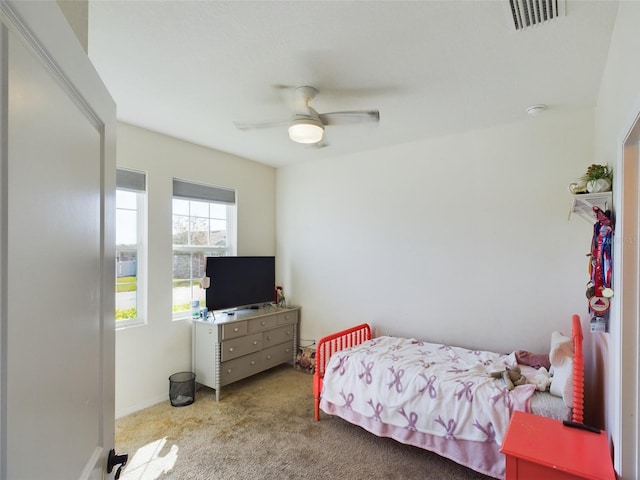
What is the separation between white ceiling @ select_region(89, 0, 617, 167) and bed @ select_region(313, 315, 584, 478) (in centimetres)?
163

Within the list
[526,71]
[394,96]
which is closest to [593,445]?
[526,71]

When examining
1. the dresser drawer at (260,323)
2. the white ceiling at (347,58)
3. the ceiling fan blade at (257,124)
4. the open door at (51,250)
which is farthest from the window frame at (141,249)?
the open door at (51,250)

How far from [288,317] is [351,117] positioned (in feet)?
8.81

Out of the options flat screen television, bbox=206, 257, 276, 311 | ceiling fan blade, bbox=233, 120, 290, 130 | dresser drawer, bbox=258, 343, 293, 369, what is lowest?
dresser drawer, bbox=258, 343, 293, 369

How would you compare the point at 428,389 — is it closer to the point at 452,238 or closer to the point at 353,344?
the point at 353,344

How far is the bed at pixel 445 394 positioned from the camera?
85.0 inches

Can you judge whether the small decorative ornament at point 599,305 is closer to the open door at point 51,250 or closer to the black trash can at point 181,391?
the open door at point 51,250

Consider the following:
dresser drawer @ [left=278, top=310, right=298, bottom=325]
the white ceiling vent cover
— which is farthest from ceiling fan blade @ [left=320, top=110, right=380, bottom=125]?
dresser drawer @ [left=278, top=310, right=298, bottom=325]

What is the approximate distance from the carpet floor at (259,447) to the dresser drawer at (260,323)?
69cm

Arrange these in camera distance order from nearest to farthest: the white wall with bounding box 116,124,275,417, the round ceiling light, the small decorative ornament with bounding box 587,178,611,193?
the small decorative ornament with bounding box 587,178,611,193 → the round ceiling light → the white wall with bounding box 116,124,275,417

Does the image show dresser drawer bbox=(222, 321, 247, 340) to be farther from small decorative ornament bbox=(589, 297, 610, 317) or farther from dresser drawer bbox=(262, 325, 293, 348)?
small decorative ornament bbox=(589, 297, 610, 317)

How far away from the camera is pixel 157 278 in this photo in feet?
11.2

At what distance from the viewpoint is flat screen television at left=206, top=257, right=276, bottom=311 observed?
3641 mm

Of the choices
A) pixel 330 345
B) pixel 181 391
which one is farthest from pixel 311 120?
pixel 181 391
